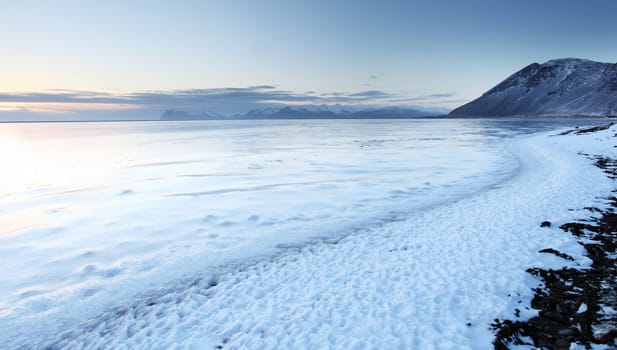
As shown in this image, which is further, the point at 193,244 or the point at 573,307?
the point at 193,244

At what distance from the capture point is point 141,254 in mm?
9648

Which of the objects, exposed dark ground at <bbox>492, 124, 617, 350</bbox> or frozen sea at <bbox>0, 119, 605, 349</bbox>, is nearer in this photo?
exposed dark ground at <bbox>492, 124, 617, 350</bbox>

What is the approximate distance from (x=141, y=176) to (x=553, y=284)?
73.1 ft

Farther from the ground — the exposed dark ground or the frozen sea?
the exposed dark ground

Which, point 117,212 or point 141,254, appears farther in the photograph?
point 117,212

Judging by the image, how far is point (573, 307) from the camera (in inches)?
237

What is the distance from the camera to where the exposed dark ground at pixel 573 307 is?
5.22m

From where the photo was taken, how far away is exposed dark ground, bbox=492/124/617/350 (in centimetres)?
522

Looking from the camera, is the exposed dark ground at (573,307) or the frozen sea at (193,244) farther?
the frozen sea at (193,244)

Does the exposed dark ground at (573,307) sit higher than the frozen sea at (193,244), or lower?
higher

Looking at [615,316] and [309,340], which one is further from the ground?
[615,316]

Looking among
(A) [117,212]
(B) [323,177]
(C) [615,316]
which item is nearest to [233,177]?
(B) [323,177]

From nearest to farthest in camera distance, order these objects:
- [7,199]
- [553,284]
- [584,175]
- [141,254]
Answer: [553,284] < [141,254] < [7,199] < [584,175]

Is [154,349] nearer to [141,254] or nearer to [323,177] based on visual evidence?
[141,254]
